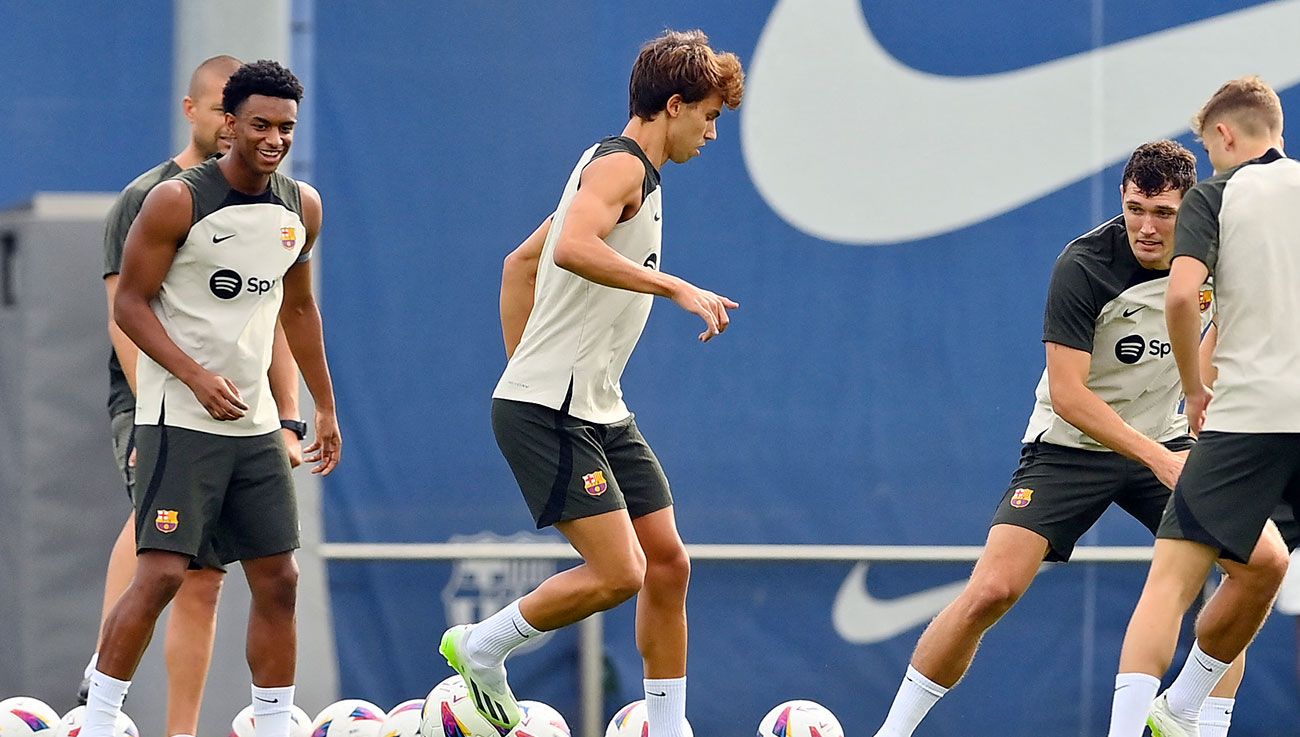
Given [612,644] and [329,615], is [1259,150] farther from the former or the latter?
[329,615]

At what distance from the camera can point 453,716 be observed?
5781 mm

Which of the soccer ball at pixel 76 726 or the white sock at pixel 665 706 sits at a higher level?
the white sock at pixel 665 706

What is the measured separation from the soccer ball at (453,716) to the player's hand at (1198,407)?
224cm

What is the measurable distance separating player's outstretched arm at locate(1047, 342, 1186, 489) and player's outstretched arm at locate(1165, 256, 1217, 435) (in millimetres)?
235

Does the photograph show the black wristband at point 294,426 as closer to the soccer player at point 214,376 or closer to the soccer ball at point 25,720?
the soccer player at point 214,376

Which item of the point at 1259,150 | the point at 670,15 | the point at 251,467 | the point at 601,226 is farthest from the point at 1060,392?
the point at 670,15

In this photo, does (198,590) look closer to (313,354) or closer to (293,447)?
(293,447)

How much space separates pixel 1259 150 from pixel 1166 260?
0.50 metres

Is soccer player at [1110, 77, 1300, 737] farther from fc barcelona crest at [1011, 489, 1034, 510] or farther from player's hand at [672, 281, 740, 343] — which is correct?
player's hand at [672, 281, 740, 343]

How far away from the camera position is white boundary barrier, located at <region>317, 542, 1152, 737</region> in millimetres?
7559

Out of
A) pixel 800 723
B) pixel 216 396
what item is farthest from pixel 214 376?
pixel 800 723

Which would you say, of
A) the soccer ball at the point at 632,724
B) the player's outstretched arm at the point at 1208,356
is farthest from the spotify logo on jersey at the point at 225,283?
the player's outstretched arm at the point at 1208,356

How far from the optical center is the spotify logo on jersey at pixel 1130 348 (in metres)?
5.63

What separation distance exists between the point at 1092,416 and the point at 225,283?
2.49 m
